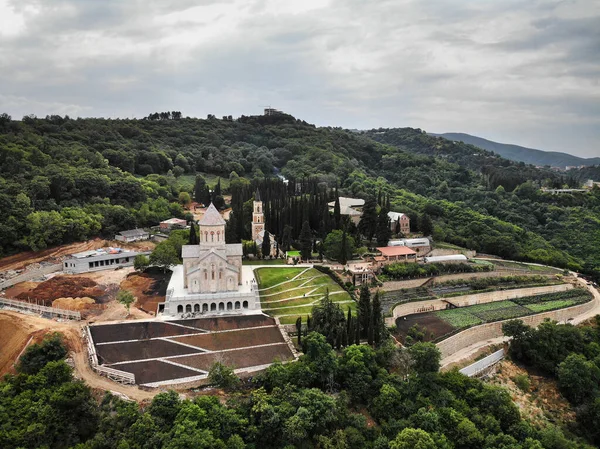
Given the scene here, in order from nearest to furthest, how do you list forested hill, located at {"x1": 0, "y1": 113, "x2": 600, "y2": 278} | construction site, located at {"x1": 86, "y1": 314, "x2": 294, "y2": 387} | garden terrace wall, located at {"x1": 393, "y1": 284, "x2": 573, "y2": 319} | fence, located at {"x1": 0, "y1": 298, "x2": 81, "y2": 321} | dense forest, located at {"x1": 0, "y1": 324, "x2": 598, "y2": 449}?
Result: 1. dense forest, located at {"x1": 0, "y1": 324, "x2": 598, "y2": 449}
2. construction site, located at {"x1": 86, "y1": 314, "x2": 294, "y2": 387}
3. fence, located at {"x1": 0, "y1": 298, "x2": 81, "y2": 321}
4. garden terrace wall, located at {"x1": 393, "y1": 284, "x2": 573, "y2": 319}
5. forested hill, located at {"x1": 0, "y1": 113, "x2": 600, "y2": 278}

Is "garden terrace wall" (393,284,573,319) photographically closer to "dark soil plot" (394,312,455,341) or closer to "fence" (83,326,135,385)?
"dark soil plot" (394,312,455,341)

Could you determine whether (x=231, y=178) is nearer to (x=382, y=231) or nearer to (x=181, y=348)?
(x=382, y=231)

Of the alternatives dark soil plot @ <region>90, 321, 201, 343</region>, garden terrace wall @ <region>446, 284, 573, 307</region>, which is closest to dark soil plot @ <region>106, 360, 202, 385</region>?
dark soil plot @ <region>90, 321, 201, 343</region>

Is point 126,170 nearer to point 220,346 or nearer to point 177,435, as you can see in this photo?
point 220,346

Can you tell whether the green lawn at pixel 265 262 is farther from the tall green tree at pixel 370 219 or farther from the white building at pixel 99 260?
the white building at pixel 99 260

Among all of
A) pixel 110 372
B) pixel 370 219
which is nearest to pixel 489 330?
pixel 370 219

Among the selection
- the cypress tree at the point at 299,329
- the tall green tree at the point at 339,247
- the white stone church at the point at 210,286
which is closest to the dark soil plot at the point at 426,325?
the tall green tree at the point at 339,247
